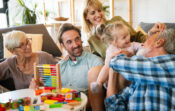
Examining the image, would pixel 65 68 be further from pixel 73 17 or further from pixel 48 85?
pixel 73 17

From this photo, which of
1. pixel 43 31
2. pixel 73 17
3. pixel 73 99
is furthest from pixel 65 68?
pixel 73 17

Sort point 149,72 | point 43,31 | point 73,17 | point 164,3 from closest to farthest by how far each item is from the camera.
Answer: point 149,72 → point 43,31 → point 164,3 → point 73,17

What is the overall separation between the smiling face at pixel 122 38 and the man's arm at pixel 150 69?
1.97ft

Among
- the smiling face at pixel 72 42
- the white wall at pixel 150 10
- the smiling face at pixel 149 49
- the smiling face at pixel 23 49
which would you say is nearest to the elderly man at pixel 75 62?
the smiling face at pixel 72 42

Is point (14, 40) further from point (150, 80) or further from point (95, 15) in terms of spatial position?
point (150, 80)

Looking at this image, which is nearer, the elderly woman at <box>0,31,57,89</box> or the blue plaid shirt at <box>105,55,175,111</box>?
the blue plaid shirt at <box>105,55,175,111</box>

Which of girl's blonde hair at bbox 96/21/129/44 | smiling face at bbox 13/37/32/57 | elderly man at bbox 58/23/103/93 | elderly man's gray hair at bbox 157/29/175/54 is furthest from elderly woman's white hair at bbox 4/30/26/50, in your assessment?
elderly man's gray hair at bbox 157/29/175/54

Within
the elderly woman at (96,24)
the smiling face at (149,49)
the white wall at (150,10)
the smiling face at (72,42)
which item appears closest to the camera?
the smiling face at (149,49)

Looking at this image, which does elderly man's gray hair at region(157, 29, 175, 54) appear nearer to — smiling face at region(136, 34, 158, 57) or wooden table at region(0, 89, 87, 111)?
smiling face at region(136, 34, 158, 57)

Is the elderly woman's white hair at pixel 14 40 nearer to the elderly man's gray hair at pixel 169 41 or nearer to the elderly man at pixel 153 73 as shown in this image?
the elderly man at pixel 153 73

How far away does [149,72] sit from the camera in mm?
1186

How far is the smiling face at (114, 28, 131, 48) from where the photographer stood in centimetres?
182

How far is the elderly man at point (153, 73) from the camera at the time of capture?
1168 mm

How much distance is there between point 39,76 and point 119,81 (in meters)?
0.66
